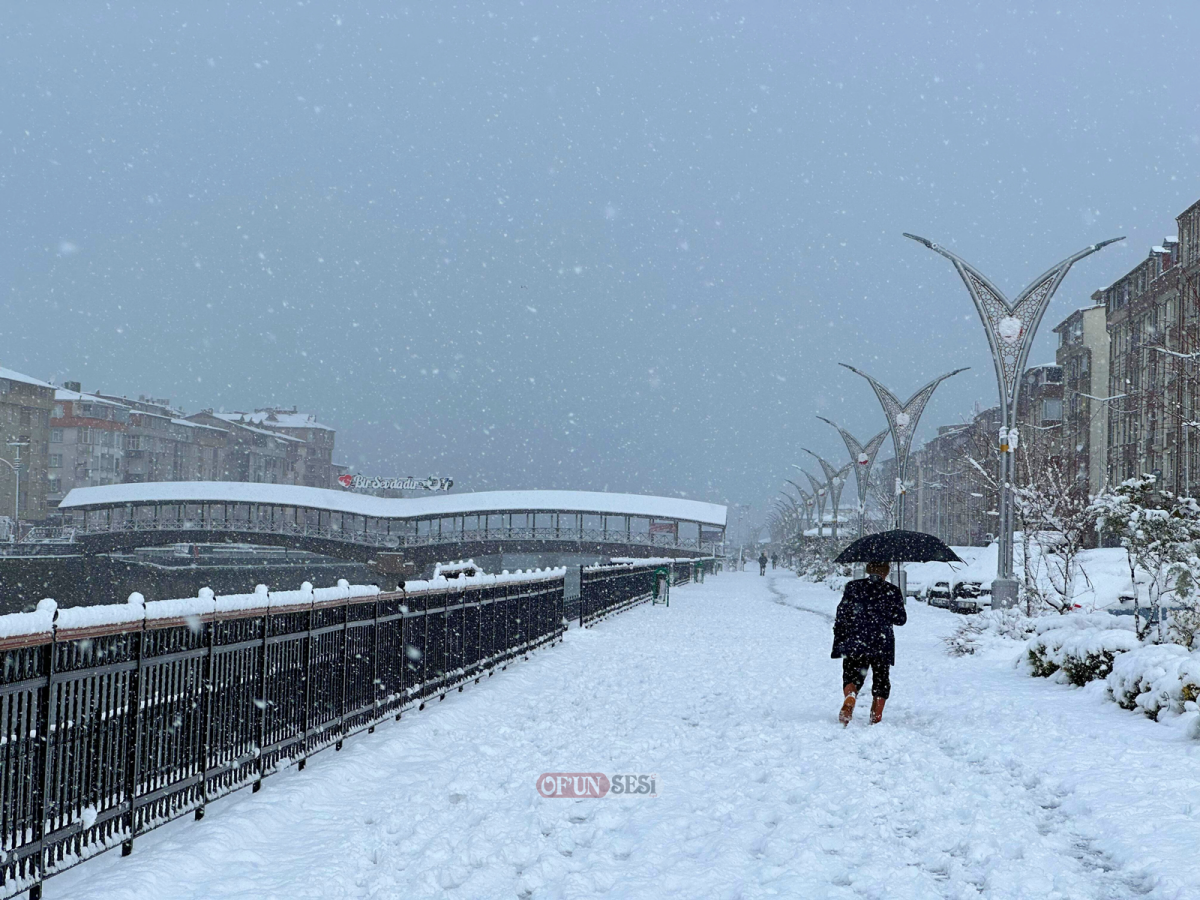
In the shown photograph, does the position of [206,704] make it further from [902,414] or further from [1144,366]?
[1144,366]

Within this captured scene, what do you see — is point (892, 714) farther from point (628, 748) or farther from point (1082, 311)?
point (1082, 311)

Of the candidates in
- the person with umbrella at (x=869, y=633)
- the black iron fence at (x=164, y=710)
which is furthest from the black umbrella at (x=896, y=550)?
the black iron fence at (x=164, y=710)

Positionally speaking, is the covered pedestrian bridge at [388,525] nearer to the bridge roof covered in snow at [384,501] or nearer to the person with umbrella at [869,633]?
the bridge roof covered in snow at [384,501]

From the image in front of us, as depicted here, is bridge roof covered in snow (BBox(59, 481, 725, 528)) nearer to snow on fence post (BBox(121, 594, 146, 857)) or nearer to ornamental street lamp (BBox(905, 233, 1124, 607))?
ornamental street lamp (BBox(905, 233, 1124, 607))

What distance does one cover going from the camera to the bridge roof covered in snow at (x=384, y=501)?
99.0 metres

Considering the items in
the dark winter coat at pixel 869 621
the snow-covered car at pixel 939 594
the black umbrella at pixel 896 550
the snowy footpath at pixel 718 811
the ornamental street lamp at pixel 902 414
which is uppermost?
the ornamental street lamp at pixel 902 414

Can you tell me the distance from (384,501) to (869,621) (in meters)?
96.9

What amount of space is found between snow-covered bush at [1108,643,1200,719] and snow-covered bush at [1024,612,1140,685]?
2.55ft

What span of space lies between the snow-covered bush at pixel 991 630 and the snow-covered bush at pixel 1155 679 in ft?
21.0

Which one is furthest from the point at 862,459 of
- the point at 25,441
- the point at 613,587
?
the point at 25,441

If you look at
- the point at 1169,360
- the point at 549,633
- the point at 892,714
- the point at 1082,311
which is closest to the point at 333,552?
the point at 1082,311

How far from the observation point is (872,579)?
11.8m

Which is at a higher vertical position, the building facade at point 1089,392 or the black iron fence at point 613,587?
the building facade at point 1089,392

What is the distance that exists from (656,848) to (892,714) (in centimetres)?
628
